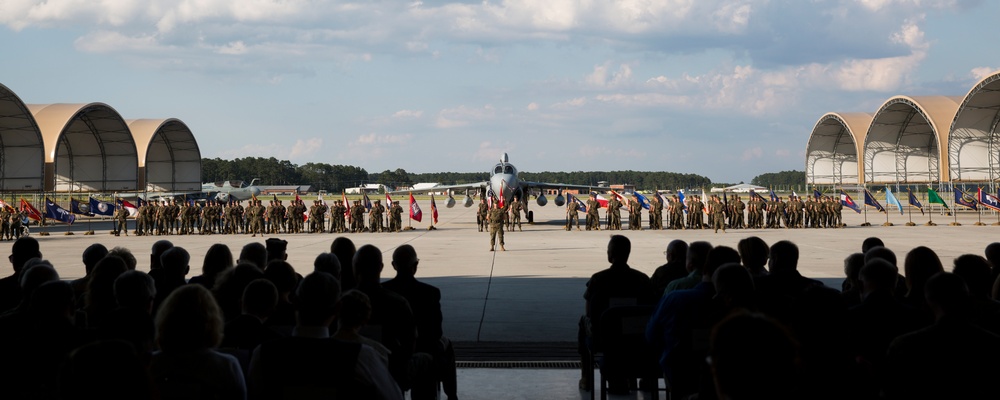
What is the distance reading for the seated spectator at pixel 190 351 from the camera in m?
2.95

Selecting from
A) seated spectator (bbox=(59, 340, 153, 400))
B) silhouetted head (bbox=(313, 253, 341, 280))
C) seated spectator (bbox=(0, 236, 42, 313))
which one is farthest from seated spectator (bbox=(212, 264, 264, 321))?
seated spectator (bbox=(59, 340, 153, 400))

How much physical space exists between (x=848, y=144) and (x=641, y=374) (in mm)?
60289

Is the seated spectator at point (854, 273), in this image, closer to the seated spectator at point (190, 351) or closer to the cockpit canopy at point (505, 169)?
the seated spectator at point (190, 351)

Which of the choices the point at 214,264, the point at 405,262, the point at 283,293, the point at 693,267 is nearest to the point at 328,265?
the point at 405,262

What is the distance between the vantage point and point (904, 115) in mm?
51250

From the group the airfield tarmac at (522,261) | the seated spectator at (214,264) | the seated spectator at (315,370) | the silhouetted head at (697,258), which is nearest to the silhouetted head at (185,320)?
the seated spectator at (315,370)

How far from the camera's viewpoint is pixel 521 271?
50.3 ft

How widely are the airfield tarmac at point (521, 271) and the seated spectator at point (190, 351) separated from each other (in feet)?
10.9

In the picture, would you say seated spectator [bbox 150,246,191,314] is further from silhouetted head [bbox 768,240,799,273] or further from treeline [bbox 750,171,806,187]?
treeline [bbox 750,171,806,187]

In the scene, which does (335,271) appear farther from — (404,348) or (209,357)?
(209,357)

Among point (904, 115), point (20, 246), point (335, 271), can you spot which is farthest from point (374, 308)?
point (904, 115)

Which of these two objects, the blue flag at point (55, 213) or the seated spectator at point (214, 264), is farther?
the blue flag at point (55, 213)

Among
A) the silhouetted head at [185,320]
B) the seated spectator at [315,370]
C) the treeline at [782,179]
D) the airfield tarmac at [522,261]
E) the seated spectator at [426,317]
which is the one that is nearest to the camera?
the silhouetted head at [185,320]

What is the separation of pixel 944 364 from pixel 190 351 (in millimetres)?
2922
